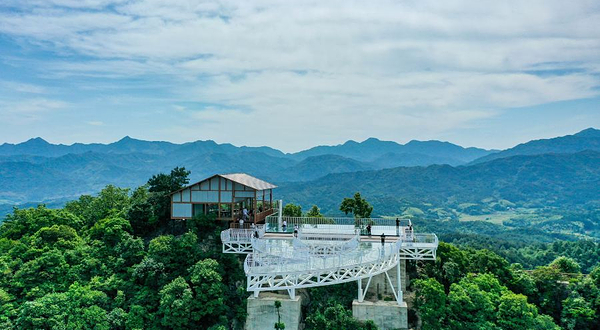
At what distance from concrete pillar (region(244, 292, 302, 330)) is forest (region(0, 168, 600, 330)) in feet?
2.08

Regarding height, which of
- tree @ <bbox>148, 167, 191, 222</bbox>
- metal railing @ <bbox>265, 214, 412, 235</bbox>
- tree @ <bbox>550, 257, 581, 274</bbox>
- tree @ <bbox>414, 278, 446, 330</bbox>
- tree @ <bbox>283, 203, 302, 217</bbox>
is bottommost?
Answer: tree @ <bbox>414, 278, 446, 330</bbox>

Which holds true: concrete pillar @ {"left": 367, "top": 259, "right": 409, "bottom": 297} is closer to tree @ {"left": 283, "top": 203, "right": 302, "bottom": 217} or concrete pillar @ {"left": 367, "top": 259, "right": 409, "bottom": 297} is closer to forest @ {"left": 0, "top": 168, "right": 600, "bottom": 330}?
forest @ {"left": 0, "top": 168, "right": 600, "bottom": 330}

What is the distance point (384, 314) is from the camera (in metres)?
25.5

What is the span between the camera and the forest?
24.9 m

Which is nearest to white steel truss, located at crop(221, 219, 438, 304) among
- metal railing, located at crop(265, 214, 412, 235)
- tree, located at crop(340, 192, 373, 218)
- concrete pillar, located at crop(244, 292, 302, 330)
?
concrete pillar, located at crop(244, 292, 302, 330)

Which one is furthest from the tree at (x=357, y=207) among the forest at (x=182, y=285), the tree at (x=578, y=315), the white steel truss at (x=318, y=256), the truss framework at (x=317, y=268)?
the tree at (x=578, y=315)

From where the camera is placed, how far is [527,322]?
81.9ft

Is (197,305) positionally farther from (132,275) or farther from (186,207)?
(186,207)

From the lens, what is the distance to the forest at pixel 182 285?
2489cm

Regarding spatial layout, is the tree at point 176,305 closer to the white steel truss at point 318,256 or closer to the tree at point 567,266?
the white steel truss at point 318,256

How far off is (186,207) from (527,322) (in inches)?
974

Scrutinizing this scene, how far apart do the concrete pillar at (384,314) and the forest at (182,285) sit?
2.83 ft

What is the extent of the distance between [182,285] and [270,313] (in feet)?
19.0

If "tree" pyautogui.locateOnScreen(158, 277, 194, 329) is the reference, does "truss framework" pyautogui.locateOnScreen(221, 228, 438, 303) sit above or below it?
above
